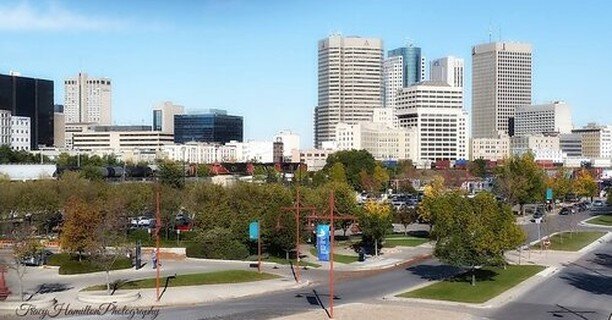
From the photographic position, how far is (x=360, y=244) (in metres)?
61.3

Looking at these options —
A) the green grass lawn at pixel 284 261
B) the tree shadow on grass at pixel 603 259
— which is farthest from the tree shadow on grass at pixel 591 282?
the green grass lawn at pixel 284 261

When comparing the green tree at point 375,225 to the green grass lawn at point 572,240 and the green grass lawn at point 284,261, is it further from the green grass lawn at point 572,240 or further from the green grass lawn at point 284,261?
the green grass lawn at point 572,240

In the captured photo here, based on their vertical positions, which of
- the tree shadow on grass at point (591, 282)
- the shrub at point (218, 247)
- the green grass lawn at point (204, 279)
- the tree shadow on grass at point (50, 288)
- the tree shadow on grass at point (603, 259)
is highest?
the shrub at point (218, 247)

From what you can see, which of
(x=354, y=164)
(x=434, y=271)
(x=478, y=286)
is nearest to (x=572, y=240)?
(x=434, y=271)

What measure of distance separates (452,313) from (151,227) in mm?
41405

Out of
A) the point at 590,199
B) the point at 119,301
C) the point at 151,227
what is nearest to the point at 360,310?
the point at 119,301

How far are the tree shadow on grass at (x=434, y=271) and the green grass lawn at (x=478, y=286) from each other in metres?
1.37

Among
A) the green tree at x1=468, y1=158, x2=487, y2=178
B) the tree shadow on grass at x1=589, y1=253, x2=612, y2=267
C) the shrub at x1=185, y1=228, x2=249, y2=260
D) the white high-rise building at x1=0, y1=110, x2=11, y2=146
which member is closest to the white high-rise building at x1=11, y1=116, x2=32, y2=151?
the white high-rise building at x1=0, y1=110, x2=11, y2=146

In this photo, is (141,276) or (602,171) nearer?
(141,276)

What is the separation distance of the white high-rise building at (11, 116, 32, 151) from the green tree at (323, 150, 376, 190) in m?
79.3

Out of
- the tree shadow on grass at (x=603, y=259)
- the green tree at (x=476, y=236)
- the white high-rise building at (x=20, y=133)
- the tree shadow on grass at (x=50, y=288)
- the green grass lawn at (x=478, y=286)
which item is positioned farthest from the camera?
the white high-rise building at (x=20, y=133)

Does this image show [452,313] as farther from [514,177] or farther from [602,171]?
[602,171]

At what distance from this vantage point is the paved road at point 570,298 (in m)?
34.2

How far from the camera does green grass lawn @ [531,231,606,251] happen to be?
204 feet
